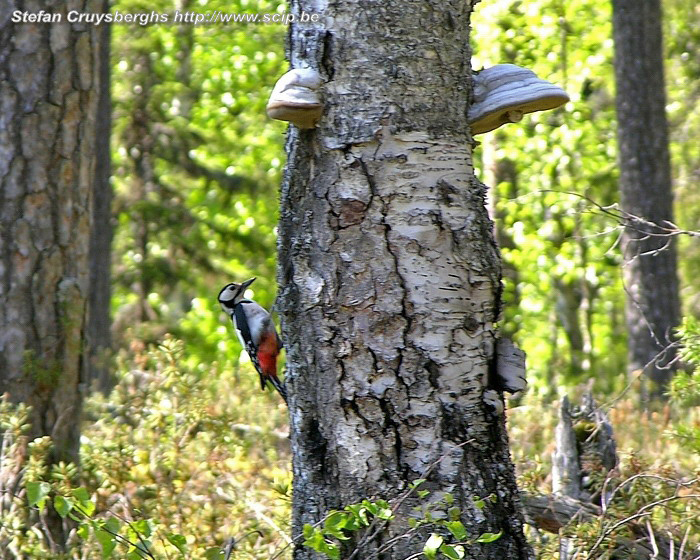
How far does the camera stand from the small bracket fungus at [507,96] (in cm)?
292

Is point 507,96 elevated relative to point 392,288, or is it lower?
elevated

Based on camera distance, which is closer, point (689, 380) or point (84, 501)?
point (84, 501)

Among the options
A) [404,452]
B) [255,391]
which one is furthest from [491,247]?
[255,391]

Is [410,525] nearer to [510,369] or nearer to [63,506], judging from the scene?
[510,369]

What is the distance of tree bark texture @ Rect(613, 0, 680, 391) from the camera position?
939cm

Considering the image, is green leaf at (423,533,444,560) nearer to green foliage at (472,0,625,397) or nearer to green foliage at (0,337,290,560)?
green foliage at (0,337,290,560)

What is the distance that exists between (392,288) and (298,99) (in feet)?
2.06

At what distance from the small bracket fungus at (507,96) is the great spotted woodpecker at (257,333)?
3054 millimetres

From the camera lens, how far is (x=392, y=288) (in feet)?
A: 9.20

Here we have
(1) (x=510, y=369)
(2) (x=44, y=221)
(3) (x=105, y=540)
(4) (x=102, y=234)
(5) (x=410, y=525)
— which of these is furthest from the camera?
(4) (x=102, y=234)

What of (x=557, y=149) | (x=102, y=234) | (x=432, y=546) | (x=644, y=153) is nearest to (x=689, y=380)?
(x=432, y=546)

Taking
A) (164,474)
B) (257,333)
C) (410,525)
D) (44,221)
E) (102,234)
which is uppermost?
(102,234)

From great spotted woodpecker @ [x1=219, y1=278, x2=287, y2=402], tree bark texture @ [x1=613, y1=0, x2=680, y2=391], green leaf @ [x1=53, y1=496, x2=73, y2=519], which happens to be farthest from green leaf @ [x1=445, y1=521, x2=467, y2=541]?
tree bark texture @ [x1=613, y1=0, x2=680, y2=391]

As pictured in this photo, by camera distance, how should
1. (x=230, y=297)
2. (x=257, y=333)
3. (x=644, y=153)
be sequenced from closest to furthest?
(x=257, y=333) → (x=230, y=297) → (x=644, y=153)
